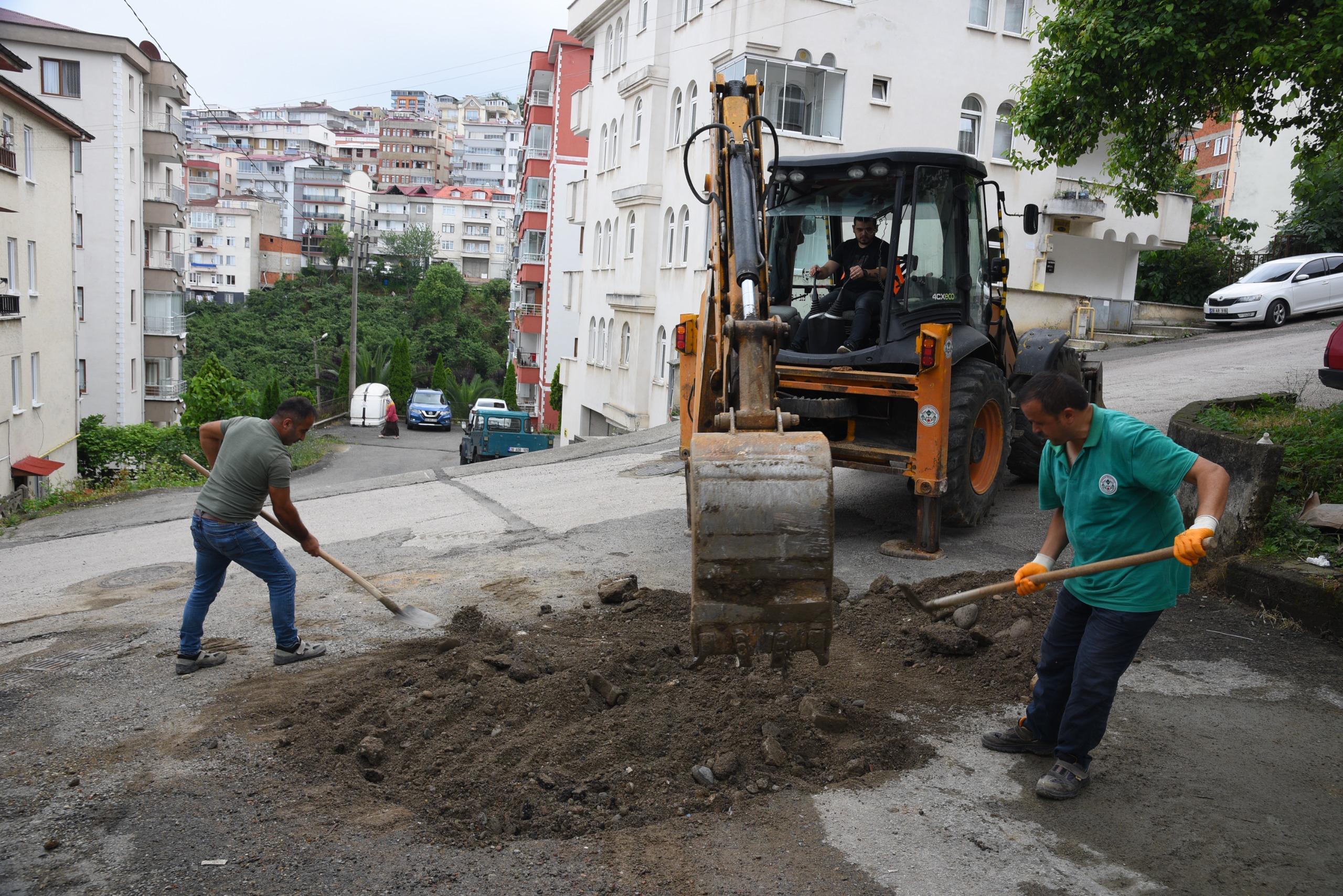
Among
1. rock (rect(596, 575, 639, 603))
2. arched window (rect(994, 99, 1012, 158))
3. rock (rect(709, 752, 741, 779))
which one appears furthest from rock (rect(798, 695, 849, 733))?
arched window (rect(994, 99, 1012, 158))

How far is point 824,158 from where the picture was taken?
839 cm

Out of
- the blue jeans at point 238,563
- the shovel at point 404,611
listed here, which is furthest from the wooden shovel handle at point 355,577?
the blue jeans at point 238,563

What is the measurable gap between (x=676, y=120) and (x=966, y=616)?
874 inches

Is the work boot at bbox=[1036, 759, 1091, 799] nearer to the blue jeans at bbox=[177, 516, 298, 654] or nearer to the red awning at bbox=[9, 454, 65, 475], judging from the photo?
the blue jeans at bbox=[177, 516, 298, 654]

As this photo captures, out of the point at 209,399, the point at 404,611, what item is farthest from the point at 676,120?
the point at 404,611

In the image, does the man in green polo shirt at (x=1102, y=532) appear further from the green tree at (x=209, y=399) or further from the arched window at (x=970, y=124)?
the green tree at (x=209, y=399)

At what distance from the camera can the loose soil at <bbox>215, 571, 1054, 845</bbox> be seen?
4406 millimetres

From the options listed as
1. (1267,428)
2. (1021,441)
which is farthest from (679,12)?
(1267,428)

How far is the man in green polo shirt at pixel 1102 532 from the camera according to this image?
426 cm

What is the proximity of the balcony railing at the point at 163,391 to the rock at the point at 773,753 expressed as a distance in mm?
41479

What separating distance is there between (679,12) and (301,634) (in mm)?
22544

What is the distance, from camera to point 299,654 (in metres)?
6.35

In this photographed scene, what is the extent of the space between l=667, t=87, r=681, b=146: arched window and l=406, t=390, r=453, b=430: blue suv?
21252 millimetres

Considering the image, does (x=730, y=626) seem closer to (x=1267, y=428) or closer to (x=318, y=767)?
(x=318, y=767)
